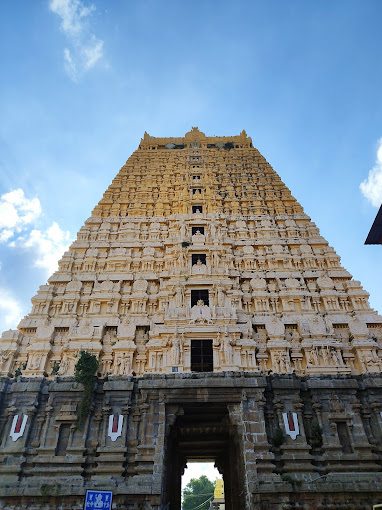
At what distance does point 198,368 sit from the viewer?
740 inches

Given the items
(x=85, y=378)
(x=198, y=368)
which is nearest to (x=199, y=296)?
(x=198, y=368)

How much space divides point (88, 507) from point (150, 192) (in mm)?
22340

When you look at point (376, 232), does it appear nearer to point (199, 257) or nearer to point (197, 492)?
point (199, 257)

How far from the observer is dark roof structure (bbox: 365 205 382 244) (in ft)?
62.2

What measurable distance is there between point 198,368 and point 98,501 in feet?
26.5

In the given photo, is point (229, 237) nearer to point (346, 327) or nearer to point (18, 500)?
point (346, 327)

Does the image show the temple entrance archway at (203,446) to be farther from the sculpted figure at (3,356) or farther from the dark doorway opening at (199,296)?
the sculpted figure at (3,356)

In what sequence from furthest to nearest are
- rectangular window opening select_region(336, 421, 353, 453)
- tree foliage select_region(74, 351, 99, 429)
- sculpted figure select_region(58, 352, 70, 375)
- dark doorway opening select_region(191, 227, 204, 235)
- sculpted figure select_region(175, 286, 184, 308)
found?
dark doorway opening select_region(191, 227, 204, 235)
sculpted figure select_region(175, 286, 184, 308)
sculpted figure select_region(58, 352, 70, 375)
tree foliage select_region(74, 351, 99, 429)
rectangular window opening select_region(336, 421, 353, 453)

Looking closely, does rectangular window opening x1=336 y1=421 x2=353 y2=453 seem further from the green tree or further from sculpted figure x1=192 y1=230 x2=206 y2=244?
the green tree

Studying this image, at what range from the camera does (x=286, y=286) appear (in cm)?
2200

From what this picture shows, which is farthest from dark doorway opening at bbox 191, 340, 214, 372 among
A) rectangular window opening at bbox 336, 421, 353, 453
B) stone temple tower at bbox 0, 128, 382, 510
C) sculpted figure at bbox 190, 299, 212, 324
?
rectangular window opening at bbox 336, 421, 353, 453

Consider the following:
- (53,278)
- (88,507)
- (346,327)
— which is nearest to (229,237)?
(346,327)

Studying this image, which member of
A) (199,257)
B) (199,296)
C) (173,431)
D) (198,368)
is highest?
(199,257)

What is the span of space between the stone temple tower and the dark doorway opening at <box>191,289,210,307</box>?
0.21ft
